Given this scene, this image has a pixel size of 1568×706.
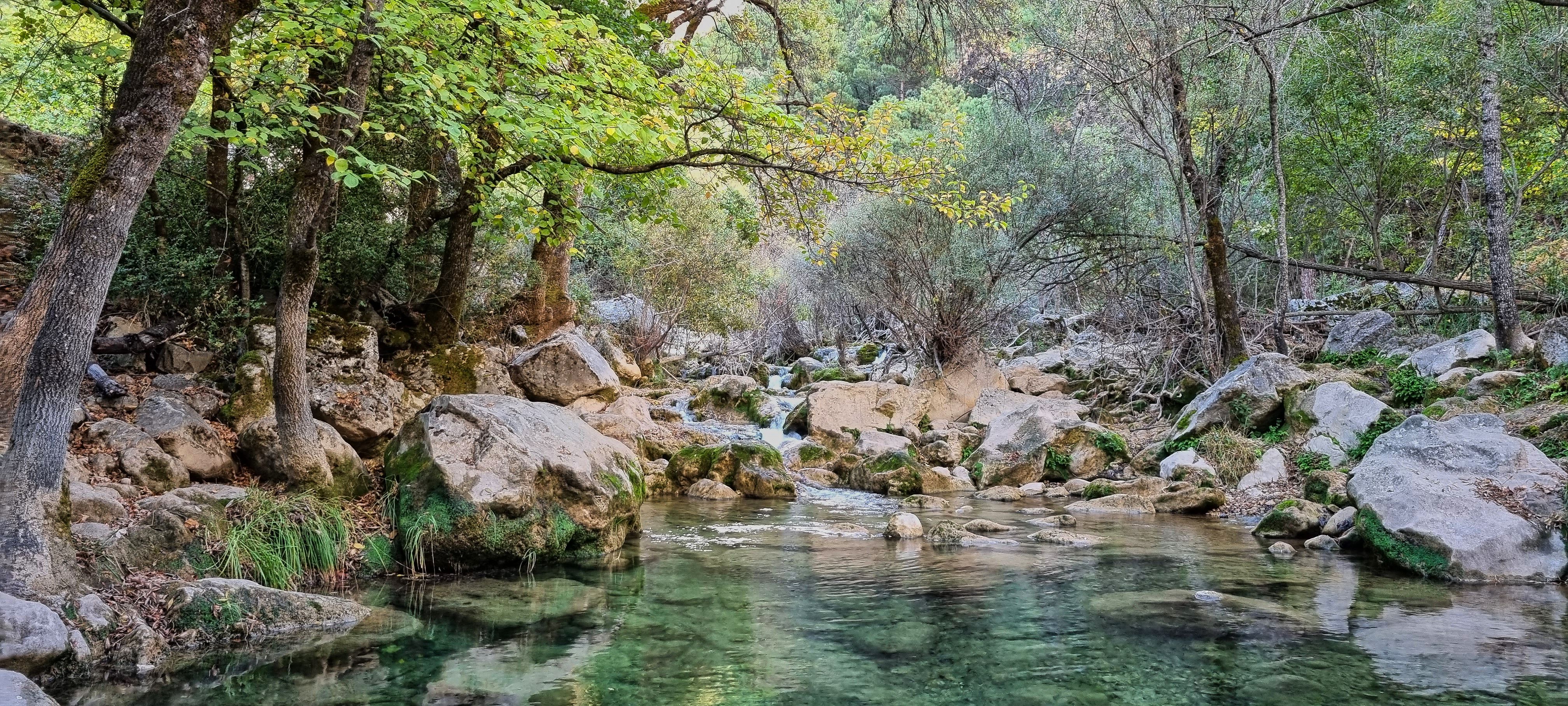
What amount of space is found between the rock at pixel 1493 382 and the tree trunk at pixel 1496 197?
1.20 metres

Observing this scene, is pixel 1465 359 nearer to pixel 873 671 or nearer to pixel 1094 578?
pixel 1094 578

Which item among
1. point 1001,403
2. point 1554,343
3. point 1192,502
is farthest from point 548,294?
point 1554,343

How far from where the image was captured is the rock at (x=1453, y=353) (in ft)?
42.2

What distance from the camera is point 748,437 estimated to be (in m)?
17.3

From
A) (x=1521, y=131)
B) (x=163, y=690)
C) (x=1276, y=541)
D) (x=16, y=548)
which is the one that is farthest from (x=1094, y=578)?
(x=1521, y=131)

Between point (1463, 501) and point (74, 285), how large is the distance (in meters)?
10.8

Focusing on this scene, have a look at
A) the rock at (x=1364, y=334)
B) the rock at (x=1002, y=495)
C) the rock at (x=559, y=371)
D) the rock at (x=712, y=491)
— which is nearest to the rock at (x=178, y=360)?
the rock at (x=559, y=371)

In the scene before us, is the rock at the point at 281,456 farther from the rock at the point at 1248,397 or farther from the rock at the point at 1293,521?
the rock at the point at 1248,397

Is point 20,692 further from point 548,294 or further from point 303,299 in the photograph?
point 548,294

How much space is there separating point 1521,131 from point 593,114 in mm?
17763

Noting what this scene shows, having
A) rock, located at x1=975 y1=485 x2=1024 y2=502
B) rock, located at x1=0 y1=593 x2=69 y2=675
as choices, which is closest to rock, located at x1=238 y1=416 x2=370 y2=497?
rock, located at x1=0 y1=593 x2=69 y2=675

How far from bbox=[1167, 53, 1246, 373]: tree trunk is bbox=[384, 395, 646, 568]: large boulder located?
11.8 metres

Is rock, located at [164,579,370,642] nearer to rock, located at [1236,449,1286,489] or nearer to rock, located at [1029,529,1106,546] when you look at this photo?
rock, located at [1029,529,1106,546]

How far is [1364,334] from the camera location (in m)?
15.9
